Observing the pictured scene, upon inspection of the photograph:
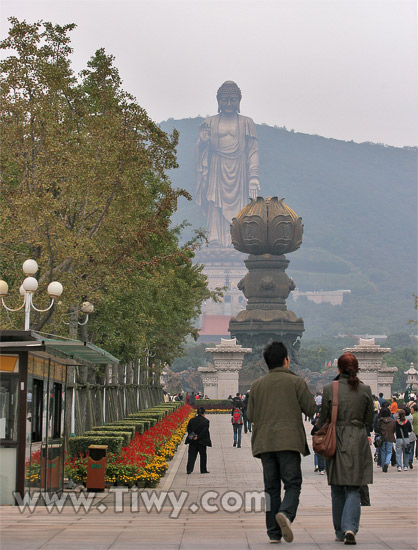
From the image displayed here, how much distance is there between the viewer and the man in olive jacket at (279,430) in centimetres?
960

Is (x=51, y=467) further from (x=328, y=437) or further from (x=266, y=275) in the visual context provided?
(x=266, y=275)

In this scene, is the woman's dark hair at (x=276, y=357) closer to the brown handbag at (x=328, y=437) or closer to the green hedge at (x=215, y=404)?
the brown handbag at (x=328, y=437)

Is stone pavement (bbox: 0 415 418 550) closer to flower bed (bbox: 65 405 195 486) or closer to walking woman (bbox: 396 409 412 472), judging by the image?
flower bed (bbox: 65 405 195 486)

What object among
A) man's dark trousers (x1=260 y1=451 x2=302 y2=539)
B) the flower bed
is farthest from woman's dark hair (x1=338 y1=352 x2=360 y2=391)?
the flower bed

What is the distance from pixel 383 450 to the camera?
22609mm

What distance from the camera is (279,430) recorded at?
9.73 meters

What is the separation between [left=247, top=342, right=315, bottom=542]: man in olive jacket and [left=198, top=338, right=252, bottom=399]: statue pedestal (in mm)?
51130

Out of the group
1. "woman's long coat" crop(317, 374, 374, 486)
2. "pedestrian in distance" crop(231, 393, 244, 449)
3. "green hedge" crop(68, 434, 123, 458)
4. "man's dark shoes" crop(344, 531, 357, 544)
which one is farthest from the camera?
"pedestrian in distance" crop(231, 393, 244, 449)

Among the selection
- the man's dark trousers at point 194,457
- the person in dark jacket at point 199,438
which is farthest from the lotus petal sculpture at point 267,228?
the man's dark trousers at point 194,457

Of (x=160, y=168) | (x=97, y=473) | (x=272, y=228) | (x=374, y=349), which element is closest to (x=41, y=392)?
(x=97, y=473)

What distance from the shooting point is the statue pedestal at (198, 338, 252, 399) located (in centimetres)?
6125

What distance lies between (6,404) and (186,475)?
8.60m

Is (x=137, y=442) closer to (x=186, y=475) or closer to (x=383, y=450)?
(x=186, y=475)

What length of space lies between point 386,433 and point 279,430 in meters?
13.0
